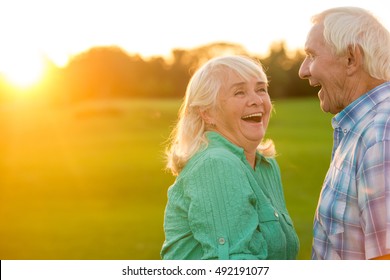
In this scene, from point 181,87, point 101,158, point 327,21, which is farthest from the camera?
point 181,87

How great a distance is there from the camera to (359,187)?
10.4 feet

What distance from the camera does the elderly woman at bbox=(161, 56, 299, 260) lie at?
332 centimetres

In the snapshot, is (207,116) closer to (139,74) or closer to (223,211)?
(223,211)

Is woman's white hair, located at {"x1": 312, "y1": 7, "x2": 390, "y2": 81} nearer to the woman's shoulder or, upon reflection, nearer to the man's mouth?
the man's mouth

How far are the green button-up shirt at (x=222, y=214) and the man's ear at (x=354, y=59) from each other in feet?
2.17

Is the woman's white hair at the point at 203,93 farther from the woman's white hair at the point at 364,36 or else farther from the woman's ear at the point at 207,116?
the woman's white hair at the point at 364,36

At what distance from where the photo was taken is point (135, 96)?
181 ft

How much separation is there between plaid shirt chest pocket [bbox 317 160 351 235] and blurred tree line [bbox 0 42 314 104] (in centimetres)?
4167

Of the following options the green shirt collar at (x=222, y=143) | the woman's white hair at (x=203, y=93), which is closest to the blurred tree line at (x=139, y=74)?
the woman's white hair at (x=203, y=93)

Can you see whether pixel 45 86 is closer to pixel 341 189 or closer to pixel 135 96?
pixel 135 96

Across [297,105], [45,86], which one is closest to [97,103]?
[45,86]

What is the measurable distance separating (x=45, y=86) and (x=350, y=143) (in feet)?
148

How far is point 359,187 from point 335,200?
163 mm

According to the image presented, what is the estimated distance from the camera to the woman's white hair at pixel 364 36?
3.44 metres
